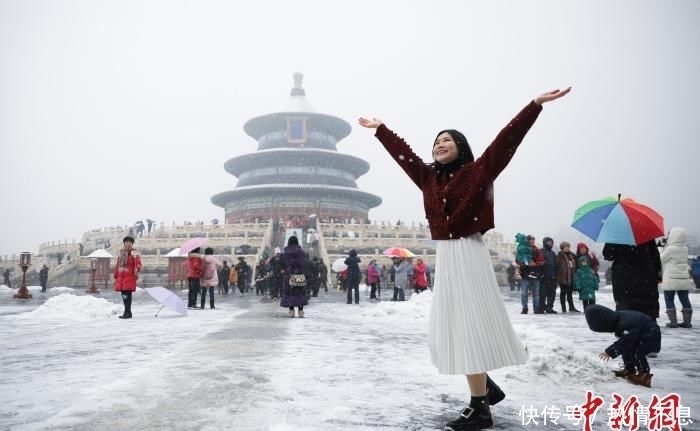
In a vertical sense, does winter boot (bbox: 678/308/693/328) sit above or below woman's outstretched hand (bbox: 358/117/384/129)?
below

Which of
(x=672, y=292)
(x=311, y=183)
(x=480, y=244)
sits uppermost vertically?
(x=311, y=183)

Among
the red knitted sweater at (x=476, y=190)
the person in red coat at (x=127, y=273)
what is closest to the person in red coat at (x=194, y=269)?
the person in red coat at (x=127, y=273)

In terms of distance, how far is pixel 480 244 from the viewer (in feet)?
8.67

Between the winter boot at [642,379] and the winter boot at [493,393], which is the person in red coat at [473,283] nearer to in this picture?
the winter boot at [493,393]

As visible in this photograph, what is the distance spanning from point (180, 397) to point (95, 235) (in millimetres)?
35543

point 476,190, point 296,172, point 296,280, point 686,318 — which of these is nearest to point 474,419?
point 476,190

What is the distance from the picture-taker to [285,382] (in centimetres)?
341

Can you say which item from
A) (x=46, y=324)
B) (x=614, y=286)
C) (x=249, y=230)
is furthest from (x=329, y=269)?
(x=614, y=286)

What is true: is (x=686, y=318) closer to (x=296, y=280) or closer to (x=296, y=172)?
(x=296, y=280)

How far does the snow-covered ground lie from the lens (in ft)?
8.46

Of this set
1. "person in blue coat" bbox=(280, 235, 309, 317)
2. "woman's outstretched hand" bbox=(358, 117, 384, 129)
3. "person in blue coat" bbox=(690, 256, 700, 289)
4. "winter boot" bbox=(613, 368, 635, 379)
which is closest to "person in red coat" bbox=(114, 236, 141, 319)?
"person in blue coat" bbox=(280, 235, 309, 317)

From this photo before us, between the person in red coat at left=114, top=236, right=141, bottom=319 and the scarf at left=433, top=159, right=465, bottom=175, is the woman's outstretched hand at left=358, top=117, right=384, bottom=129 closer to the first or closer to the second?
the scarf at left=433, top=159, right=465, bottom=175

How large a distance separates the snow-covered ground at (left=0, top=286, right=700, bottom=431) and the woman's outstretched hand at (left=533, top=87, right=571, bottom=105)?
5.85ft

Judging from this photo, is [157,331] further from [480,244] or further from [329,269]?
[329,269]
